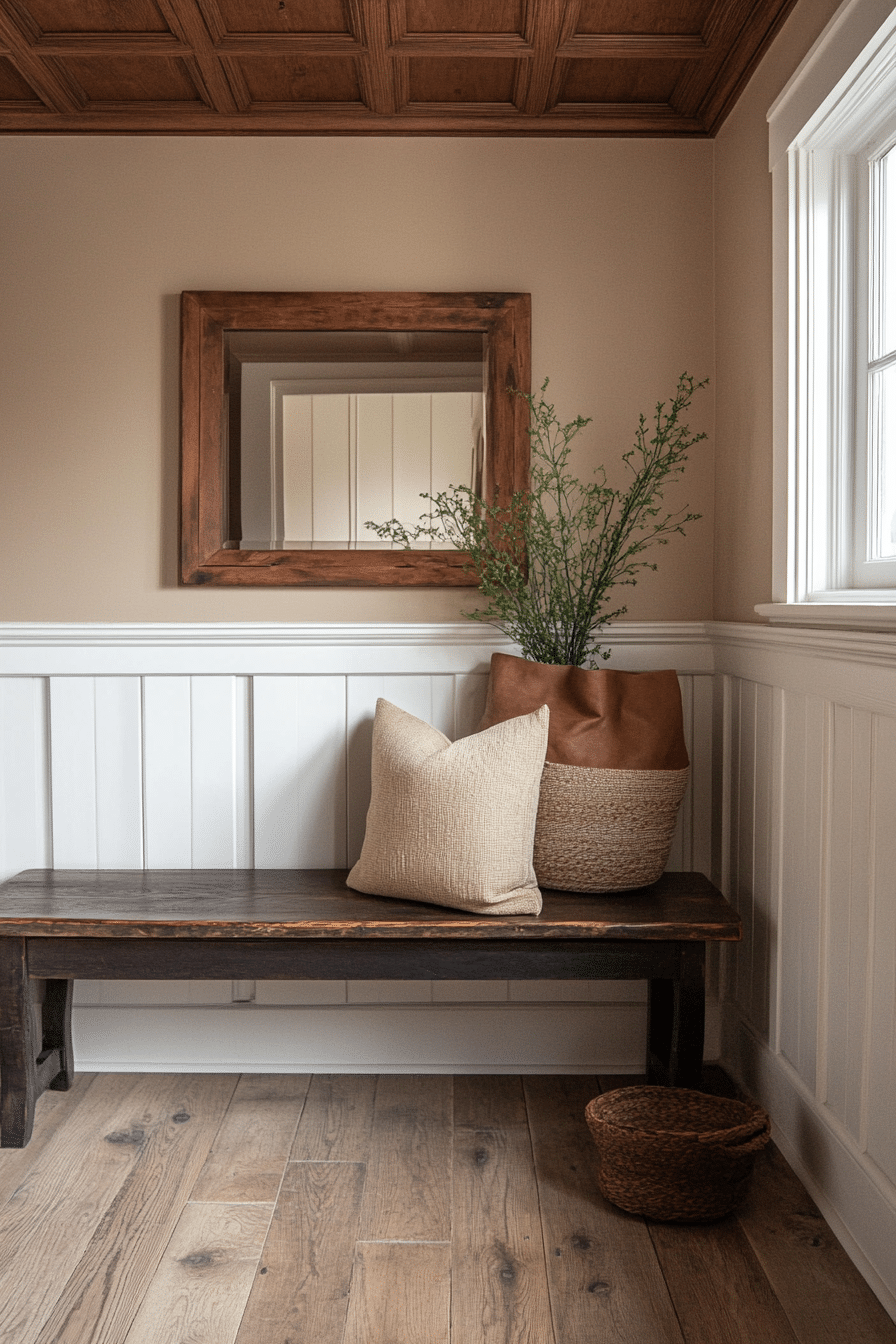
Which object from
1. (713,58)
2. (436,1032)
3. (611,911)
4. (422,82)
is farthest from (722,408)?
(436,1032)

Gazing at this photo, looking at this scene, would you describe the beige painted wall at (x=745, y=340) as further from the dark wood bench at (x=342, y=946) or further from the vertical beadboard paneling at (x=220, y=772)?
the vertical beadboard paneling at (x=220, y=772)

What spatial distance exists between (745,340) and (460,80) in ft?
2.76

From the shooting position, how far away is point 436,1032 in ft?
8.05

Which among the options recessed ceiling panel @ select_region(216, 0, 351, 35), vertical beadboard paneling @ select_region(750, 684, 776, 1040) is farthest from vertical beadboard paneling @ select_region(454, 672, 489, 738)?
recessed ceiling panel @ select_region(216, 0, 351, 35)

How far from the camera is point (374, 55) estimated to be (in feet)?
7.04

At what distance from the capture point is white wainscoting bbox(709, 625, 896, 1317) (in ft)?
5.17

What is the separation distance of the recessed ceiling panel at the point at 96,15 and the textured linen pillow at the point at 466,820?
1522 mm

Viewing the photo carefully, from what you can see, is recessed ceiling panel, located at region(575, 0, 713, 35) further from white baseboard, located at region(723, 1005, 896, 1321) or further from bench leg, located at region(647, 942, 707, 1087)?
white baseboard, located at region(723, 1005, 896, 1321)

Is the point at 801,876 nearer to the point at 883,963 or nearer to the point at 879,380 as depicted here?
the point at 883,963

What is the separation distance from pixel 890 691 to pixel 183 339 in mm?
1746

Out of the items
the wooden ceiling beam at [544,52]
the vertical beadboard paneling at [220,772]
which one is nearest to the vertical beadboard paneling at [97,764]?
the vertical beadboard paneling at [220,772]

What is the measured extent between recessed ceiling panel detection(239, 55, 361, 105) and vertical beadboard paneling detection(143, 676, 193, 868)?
1336 mm

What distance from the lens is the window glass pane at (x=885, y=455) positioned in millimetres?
1772

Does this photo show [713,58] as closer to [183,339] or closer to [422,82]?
[422,82]
